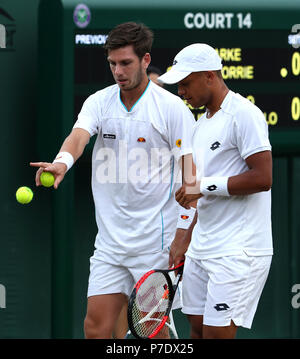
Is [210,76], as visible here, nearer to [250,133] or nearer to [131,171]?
[250,133]

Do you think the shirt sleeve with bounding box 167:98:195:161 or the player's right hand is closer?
the player's right hand

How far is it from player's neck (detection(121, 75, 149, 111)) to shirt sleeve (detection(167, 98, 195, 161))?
0.18 metres

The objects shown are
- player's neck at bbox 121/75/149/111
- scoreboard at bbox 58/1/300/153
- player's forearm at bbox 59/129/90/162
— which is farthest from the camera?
scoreboard at bbox 58/1/300/153

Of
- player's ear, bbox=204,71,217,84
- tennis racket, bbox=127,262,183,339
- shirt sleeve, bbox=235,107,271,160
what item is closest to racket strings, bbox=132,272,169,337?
tennis racket, bbox=127,262,183,339

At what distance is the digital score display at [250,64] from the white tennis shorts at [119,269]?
4.72 feet

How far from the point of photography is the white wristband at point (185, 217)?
17.6 feet

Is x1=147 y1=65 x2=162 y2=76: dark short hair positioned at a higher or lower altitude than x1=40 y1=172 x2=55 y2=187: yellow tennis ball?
higher

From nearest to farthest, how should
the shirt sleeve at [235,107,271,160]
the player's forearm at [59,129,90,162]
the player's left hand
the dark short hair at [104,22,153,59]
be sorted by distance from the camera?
the shirt sleeve at [235,107,271,160]
the player's left hand
the player's forearm at [59,129,90,162]
the dark short hair at [104,22,153,59]

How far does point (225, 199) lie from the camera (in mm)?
4836

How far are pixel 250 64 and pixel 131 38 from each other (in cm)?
158

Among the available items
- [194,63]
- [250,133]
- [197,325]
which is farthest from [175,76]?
[197,325]

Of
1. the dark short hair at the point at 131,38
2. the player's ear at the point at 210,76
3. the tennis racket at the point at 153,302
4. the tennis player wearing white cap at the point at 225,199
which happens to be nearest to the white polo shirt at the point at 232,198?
the tennis player wearing white cap at the point at 225,199

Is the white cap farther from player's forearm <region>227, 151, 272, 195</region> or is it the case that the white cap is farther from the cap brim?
player's forearm <region>227, 151, 272, 195</region>

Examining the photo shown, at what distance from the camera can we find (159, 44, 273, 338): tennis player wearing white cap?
4719mm
